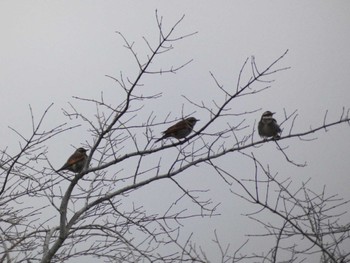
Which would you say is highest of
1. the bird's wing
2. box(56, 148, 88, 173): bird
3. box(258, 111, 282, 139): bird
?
box(258, 111, 282, 139): bird

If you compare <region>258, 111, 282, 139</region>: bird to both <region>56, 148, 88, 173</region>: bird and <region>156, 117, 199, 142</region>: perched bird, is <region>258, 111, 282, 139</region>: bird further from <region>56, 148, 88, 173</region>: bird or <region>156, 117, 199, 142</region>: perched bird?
<region>56, 148, 88, 173</region>: bird

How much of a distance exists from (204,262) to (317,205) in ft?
4.90

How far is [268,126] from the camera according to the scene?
918 centimetres

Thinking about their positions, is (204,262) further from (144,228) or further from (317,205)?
(317,205)

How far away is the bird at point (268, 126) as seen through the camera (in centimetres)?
909

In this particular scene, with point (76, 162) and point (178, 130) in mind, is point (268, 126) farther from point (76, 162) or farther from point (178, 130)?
point (76, 162)

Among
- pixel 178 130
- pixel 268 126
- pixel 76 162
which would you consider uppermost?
pixel 268 126

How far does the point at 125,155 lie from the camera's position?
5.68m

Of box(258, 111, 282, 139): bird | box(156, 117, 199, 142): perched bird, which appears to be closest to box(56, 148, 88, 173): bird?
box(156, 117, 199, 142): perched bird

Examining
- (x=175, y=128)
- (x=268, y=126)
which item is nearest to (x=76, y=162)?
(x=175, y=128)

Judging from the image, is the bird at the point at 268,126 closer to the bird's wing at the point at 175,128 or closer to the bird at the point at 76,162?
the bird's wing at the point at 175,128

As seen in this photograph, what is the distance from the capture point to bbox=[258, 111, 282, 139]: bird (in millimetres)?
9086

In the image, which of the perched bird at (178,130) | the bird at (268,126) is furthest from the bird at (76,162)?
the bird at (268,126)

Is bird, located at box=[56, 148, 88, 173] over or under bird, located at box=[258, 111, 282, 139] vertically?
under
